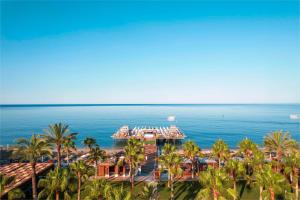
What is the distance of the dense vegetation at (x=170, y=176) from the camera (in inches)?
959

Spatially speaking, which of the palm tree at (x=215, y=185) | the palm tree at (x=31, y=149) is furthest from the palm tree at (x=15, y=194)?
the palm tree at (x=215, y=185)

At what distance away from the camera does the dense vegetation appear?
24359 mm

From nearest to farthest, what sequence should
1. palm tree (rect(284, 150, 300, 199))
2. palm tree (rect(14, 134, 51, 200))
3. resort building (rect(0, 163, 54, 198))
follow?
palm tree (rect(14, 134, 51, 200)) → palm tree (rect(284, 150, 300, 199)) → resort building (rect(0, 163, 54, 198))

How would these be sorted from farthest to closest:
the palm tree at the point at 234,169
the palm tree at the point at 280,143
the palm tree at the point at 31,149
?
the palm tree at the point at 280,143
the palm tree at the point at 31,149
the palm tree at the point at 234,169

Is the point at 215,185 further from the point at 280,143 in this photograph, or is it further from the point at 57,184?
the point at 280,143

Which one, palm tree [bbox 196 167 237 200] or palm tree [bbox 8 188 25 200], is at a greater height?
palm tree [bbox 196 167 237 200]

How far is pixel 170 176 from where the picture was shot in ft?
129

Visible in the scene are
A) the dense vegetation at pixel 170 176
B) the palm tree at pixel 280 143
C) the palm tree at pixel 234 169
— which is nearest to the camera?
the dense vegetation at pixel 170 176

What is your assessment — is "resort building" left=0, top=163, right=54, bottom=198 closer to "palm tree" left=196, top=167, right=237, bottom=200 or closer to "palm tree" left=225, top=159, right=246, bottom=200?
"palm tree" left=196, top=167, right=237, bottom=200

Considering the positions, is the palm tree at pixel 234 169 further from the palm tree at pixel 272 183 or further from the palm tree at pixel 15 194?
the palm tree at pixel 15 194

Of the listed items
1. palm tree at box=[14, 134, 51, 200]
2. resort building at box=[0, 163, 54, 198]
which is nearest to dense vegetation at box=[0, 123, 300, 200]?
palm tree at box=[14, 134, 51, 200]

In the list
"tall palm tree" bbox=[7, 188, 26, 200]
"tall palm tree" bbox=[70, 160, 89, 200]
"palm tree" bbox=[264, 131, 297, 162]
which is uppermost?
"palm tree" bbox=[264, 131, 297, 162]

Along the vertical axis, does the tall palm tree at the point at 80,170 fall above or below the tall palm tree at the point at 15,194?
above

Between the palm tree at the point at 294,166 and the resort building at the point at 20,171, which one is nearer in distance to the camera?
the palm tree at the point at 294,166
